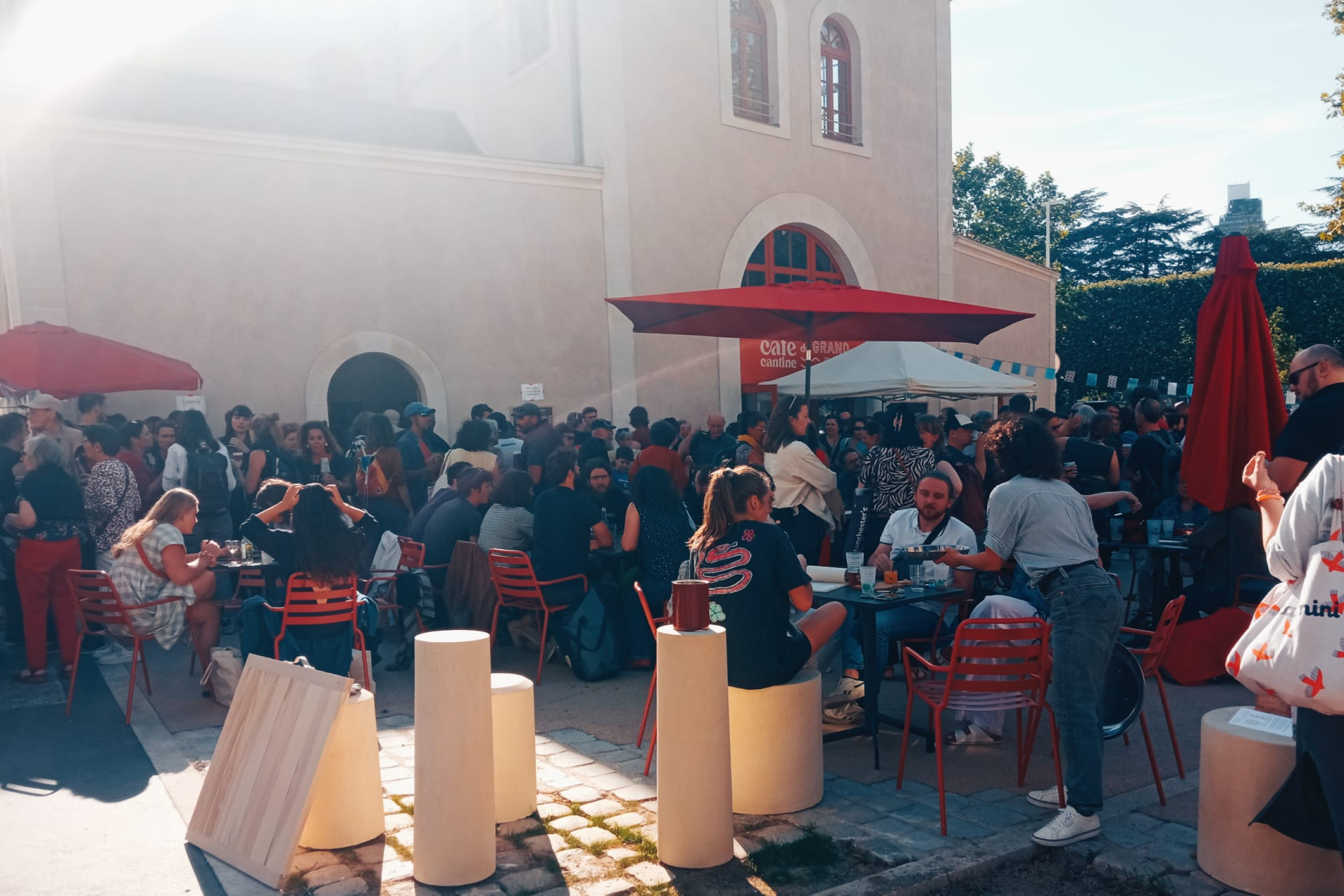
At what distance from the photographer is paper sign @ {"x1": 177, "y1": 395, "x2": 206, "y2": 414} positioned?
10859 millimetres

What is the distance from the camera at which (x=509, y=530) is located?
688 cm

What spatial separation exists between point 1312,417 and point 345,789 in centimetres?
411

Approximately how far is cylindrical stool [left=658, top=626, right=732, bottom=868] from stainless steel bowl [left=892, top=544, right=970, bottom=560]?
1541 millimetres

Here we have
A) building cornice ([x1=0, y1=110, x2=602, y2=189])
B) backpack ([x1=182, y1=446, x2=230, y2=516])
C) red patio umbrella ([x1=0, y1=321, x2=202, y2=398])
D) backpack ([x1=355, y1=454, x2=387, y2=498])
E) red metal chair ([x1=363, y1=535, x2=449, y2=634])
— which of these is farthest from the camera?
building cornice ([x1=0, y1=110, x2=602, y2=189])

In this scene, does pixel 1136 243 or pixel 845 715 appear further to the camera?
pixel 1136 243

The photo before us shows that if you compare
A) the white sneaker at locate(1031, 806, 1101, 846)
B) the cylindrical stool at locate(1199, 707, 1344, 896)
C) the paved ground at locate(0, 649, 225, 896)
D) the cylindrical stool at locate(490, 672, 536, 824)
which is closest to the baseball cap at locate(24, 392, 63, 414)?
the paved ground at locate(0, 649, 225, 896)

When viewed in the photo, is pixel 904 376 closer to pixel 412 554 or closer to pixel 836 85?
pixel 412 554

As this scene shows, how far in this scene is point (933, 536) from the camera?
17.8ft

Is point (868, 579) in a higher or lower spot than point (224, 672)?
higher

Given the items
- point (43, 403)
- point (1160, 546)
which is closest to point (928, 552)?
point (1160, 546)

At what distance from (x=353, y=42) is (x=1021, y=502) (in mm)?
19356

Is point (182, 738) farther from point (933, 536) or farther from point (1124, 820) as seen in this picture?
point (1124, 820)

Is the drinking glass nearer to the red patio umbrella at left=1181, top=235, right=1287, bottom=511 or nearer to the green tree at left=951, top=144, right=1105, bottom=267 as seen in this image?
the red patio umbrella at left=1181, top=235, right=1287, bottom=511

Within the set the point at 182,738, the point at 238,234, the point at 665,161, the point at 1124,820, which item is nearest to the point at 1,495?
the point at 182,738
